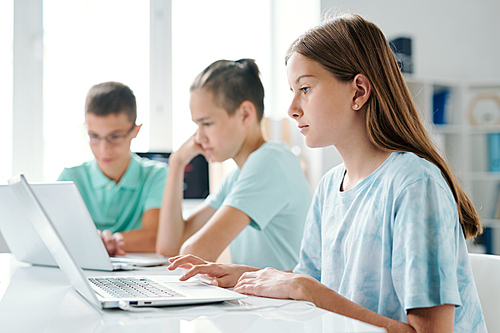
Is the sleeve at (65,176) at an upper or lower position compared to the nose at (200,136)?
lower

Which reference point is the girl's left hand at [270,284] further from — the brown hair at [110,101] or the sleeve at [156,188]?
the brown hair at [110,101]

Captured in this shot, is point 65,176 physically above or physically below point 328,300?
above

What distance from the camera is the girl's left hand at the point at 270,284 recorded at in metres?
0.75

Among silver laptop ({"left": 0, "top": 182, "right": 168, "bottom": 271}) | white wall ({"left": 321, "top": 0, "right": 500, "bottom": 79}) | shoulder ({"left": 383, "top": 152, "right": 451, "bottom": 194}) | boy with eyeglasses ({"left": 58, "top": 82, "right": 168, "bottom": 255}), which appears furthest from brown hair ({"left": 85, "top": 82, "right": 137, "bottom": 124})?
white wall ({"left": 321, "top": 0, "right": 500, "bottom": 79})

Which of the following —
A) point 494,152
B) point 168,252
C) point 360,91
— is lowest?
point 168,252

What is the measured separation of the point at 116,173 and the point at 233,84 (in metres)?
0.73

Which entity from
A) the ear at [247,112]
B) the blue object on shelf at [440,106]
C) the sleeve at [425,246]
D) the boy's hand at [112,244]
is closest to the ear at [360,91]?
the sleeve at [425,246]

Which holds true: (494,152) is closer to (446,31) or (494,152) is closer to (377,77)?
(446,31)

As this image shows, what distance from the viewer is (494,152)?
11.6 feet

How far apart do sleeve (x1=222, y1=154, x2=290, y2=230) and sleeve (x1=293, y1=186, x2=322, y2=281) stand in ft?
0.88

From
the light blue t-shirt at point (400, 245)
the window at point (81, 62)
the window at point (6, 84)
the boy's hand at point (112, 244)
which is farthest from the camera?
the window at point (81, 62)

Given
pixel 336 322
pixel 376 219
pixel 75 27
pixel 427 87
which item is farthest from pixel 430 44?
pixel 336 322

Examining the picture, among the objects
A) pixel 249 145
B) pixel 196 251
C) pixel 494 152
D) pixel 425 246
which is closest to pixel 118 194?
pixel 249 145

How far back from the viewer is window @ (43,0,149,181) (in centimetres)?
292
